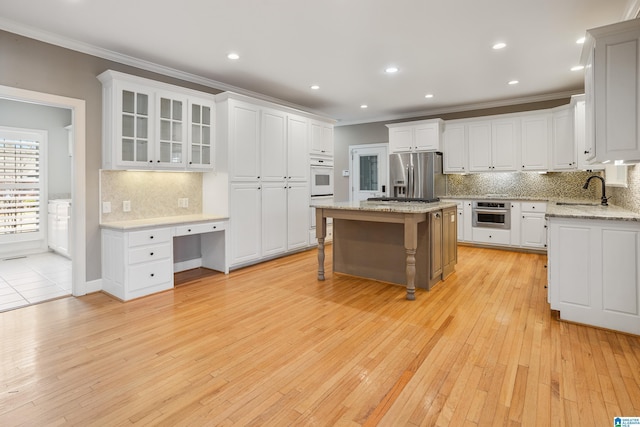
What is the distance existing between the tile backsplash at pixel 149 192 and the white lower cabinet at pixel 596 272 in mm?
4219

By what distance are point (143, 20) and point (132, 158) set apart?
56.1 inches

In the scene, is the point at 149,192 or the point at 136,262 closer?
the point at 136,262

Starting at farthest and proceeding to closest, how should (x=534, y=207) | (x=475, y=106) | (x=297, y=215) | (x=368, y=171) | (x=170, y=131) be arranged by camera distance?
(x=368, y=171) → (x=475, y=106) → (x=297, y=215) → (x=534, y=207) → (x=170, y=131)

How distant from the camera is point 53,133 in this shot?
5844mm

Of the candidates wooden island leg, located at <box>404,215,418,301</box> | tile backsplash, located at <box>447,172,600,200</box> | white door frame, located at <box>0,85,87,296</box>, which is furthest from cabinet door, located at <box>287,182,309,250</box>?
tile backsplash, located at <box>447,172,600,200</box>

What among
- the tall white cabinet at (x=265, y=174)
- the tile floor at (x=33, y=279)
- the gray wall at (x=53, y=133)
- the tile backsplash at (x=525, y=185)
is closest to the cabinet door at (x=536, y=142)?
the tile backsplash at (x=525, y=185)

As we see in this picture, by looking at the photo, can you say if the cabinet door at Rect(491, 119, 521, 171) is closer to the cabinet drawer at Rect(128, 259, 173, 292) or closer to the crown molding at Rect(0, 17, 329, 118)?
the crown molding at Rect(0, 17, 329, 118)

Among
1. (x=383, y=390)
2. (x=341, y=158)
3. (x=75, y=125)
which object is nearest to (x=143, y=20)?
(x=75, y=125)

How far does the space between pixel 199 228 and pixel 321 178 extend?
2.73 metres

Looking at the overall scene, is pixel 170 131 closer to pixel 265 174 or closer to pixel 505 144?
pixel 265 174

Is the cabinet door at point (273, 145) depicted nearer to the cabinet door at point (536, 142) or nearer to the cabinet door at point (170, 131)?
the cabinet door at point (170, 131)

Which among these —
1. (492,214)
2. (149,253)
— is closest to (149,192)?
(149,253)

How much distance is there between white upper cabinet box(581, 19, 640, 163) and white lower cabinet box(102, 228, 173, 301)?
4.20 meters

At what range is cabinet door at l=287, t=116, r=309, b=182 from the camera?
18.0 feet
